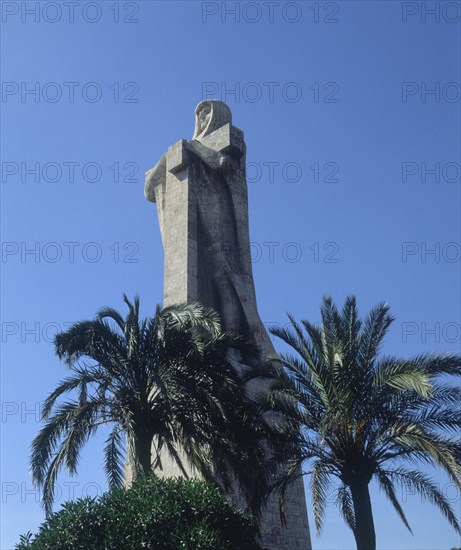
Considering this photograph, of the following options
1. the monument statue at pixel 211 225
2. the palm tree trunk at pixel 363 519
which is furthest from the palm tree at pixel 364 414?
the monument statue at pixel 211 225

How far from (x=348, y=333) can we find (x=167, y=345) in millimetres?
3170

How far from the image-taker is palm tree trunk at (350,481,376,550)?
1348 cm

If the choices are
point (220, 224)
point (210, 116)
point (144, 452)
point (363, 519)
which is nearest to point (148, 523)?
point (144, 452)

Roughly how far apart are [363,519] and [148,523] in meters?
3.48

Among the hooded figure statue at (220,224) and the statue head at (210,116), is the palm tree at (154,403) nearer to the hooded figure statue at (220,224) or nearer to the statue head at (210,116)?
the hooded figure statue at (220,224)

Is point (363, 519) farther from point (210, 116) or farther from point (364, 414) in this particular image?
point (210, 116)

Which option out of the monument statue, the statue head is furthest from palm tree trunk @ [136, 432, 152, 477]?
the statue head

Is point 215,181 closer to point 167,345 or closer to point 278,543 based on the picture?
point 167,345

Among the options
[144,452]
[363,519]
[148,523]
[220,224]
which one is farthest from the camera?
[220,224]

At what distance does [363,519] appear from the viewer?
1355 centimetres

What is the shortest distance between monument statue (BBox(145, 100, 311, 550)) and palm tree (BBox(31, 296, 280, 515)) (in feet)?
14.6

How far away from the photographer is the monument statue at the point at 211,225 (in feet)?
67.4

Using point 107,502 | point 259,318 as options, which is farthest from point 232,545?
point 259,318

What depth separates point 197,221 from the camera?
70.8ft
